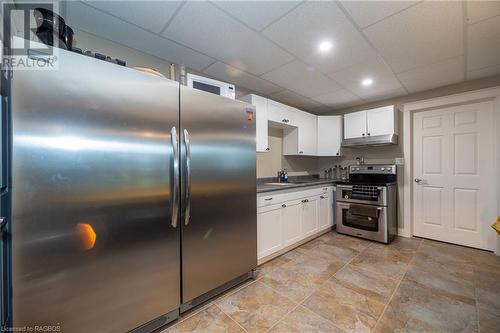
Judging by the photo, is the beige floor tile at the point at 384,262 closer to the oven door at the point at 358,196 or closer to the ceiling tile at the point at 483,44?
the oven door at the point at 358,196

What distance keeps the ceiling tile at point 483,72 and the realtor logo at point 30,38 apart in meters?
4.08

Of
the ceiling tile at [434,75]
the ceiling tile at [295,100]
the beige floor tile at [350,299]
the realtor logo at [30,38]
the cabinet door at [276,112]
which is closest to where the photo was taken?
the realtor logo at [30,38]

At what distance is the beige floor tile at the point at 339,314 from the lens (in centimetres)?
147

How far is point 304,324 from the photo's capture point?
1.50m

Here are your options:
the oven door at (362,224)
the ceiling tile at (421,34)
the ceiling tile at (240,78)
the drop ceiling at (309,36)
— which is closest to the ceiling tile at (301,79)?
the drop ceiling at (309,36)

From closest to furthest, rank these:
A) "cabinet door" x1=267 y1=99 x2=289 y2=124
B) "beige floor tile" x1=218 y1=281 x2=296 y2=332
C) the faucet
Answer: "beige floor tile" x1=218 y1=281 x2=296 y2=332, "cabinet door" x1=267 y1=99 x2=289 y2=124, the faucet

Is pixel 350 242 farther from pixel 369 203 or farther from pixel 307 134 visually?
pixel 307 134

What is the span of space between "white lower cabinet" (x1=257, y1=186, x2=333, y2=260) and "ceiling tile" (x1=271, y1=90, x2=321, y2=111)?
5.13 ft

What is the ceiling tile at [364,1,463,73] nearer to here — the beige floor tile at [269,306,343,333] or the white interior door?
the white interior door

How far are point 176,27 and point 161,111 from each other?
80 centimetres

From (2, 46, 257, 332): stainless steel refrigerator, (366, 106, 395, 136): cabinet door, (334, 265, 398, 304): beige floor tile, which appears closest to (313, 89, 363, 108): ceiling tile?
(366, 106, 395, 136): cabinet door

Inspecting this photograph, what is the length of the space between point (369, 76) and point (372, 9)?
129 centimetres

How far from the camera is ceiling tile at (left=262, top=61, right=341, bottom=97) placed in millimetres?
2385

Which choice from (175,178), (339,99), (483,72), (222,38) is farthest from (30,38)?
(483,72)
